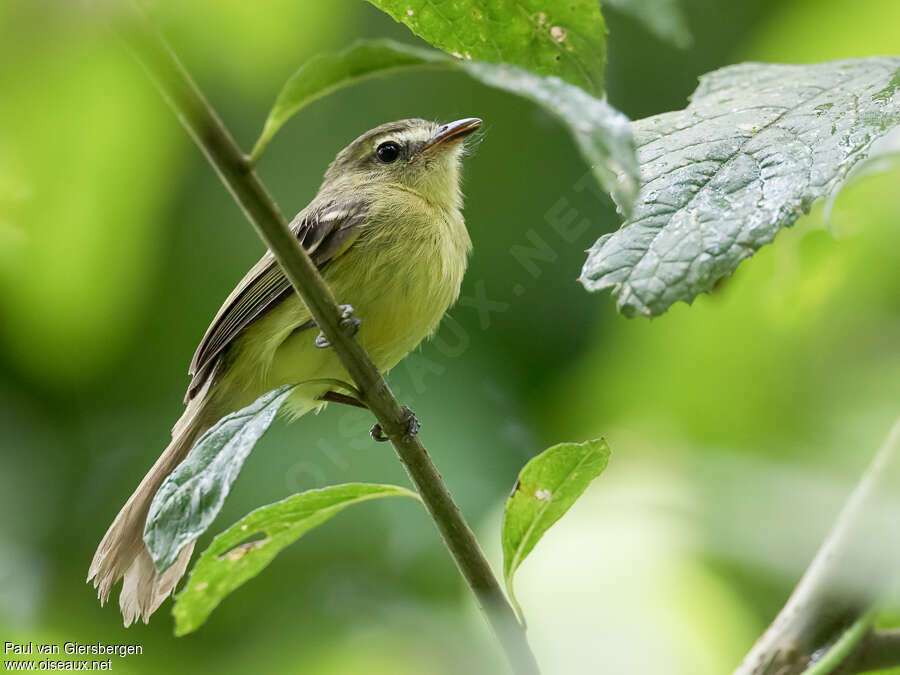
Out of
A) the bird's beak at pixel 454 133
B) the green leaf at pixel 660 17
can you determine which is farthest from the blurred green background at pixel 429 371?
the green leaf at pixel 660 17

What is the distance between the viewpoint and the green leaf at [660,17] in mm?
1024

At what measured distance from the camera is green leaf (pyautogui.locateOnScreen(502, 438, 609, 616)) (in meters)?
1.49

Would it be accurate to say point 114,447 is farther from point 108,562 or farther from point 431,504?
point 431,504

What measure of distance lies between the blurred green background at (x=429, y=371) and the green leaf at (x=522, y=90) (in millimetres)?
1030

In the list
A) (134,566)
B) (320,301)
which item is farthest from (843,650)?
(134,566)

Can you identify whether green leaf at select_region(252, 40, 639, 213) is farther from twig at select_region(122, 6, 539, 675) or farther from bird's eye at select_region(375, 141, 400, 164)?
bird's eye at select_region(375, 141, 400, 164)

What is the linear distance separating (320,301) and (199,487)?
31 cm

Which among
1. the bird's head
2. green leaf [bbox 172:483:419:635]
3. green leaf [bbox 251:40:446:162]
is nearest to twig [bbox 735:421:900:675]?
green leaf [bbox 172:483:419:635]

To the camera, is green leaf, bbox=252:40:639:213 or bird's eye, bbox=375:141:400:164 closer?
green leaf, bbox=252:40:639:213

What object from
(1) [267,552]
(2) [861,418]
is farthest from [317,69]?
(2) [861,418]

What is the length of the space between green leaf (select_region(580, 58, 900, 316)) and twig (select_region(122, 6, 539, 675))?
37 cm

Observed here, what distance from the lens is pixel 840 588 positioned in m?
1.26

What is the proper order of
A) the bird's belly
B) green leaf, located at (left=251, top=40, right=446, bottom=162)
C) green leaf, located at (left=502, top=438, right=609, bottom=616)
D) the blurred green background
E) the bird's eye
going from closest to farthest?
green leaf, located at (left=251, top=40, right=446, bottom=162), green leaf, located at (left=502, top=438, right=609, bottom=616), the blurred green background, the bird's belly, the bird's eye

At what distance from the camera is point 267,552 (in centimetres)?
146
